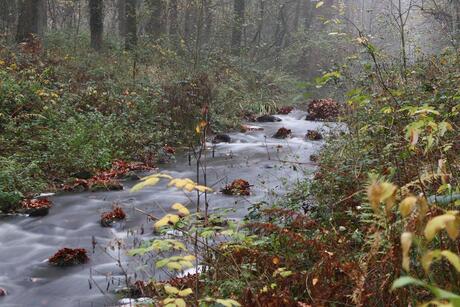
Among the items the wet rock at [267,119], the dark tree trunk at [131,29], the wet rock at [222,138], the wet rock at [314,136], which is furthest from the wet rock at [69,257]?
the dark tree trunk at [131,29]

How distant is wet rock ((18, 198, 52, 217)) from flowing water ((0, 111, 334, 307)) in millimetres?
116

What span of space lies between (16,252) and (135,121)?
21.8 ft

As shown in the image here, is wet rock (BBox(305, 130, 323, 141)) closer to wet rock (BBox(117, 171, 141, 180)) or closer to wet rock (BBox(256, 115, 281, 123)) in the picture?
wet rock (BBox(256, 115, 281, 123))

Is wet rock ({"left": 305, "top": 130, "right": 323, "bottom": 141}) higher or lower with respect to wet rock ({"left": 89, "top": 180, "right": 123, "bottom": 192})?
higher

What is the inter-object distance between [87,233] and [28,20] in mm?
11999

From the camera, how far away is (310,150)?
41.6 feet

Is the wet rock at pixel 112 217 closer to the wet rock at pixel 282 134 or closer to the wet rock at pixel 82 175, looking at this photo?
the wet rock at pixel 82 175

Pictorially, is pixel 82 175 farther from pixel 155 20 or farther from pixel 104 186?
pixel 155 20

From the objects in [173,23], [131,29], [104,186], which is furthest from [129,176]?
[173,23]

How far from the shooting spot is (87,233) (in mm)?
7164

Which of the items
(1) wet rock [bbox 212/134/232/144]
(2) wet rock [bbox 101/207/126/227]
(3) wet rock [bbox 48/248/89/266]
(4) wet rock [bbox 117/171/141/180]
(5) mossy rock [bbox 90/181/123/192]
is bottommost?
(3) wet rock [bbox 48/248/89/266]

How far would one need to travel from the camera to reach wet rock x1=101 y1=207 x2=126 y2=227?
745 centimetres

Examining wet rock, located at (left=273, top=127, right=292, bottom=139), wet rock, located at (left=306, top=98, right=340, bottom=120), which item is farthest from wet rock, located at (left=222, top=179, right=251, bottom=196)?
wet rock, located at (left=306, top=98, right=340, bottom=120)

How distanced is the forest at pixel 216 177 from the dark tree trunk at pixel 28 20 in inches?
2.5
